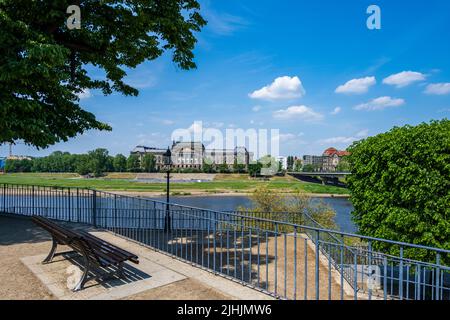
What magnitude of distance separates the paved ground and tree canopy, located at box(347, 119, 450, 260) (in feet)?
20.3

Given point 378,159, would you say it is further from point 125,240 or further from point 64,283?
point 64,283

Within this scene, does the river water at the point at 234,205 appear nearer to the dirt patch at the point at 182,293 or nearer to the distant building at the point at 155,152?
the distant building at the point at 155,152

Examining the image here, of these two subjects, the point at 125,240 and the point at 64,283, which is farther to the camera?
the point at 125,240

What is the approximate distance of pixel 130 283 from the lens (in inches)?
188

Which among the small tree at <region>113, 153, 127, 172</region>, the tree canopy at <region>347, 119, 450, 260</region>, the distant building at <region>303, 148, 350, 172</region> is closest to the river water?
the tree canopy at <region>347, 119, 450, 260</region>

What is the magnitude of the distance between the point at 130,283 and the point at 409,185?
8.08 meters

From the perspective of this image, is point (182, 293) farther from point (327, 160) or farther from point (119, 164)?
point (327, 160)

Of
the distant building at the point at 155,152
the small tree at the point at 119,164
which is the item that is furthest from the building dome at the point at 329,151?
the small tree at the point at 119,164

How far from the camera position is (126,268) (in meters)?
5.40

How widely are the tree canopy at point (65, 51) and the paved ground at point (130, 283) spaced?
3172 millimetres

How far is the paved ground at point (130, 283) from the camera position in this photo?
14.4 feet

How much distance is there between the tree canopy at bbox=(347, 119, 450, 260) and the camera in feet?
26.6

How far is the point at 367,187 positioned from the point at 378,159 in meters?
1.01
